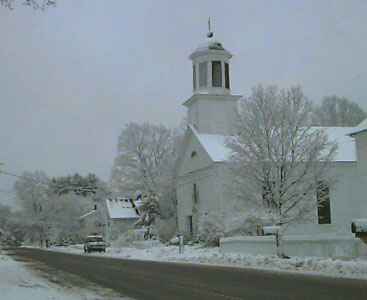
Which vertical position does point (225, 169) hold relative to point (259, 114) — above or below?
below

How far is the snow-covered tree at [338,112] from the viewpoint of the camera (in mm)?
62250

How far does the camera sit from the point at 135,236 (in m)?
53.2

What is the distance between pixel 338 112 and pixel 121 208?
101ft

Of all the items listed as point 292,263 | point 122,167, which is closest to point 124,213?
point 122,167

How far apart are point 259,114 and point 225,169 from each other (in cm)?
479

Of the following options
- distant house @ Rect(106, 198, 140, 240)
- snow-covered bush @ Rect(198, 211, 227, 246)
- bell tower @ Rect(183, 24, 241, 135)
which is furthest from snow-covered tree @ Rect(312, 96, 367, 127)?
snow-covered bush @ Rect(198, 211, 227, 246)

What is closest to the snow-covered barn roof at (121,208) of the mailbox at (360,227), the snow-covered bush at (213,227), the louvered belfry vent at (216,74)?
the louvered belfry vent at (216,74)

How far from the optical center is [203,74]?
1790 inches

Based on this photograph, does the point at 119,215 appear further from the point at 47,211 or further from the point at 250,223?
the point at 250,223

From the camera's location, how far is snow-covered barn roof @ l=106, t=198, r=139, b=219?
71.9m

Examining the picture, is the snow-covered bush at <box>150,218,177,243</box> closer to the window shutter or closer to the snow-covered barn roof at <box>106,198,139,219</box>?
the window shutter

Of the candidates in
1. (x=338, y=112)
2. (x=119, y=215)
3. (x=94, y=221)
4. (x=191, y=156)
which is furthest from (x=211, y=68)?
(x=94, y=221)

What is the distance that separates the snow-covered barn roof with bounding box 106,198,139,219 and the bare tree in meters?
40.3

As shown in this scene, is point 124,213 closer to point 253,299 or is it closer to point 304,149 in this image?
point 304,149
